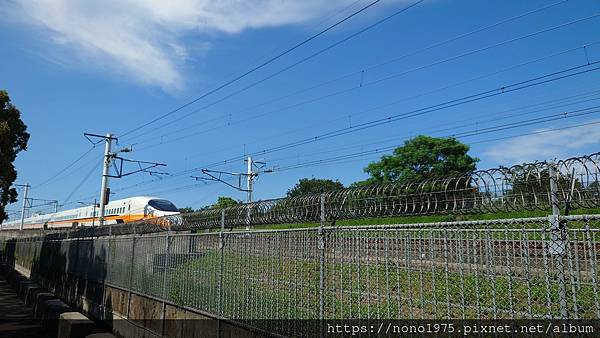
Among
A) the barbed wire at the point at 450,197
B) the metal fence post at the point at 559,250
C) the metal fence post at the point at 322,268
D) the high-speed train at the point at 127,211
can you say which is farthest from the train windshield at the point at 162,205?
the metal fence post at the point at 559,250

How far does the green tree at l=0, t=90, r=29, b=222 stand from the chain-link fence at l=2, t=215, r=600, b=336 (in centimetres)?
1409

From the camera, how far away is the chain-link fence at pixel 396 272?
2.85 m

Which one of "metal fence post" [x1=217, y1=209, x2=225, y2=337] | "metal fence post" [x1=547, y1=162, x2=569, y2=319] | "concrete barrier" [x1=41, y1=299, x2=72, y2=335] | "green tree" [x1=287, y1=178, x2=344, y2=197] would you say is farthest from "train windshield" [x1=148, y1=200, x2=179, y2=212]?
"green tree" [x1=287, y1=178, x2=344, y2=197]

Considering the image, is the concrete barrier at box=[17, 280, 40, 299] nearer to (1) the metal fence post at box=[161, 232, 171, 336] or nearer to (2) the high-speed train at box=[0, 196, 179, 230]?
(2) the high-speed train at box=[0, 196, 179, 230]

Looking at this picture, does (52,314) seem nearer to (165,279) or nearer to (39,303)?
(39,303)

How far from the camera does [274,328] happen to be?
5414 mm

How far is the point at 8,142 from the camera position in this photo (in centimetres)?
→ 1858

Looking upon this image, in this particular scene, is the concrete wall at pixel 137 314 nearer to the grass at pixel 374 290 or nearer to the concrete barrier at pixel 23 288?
the grass at pixel 374 290

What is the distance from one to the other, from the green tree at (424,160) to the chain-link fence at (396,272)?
38052mm

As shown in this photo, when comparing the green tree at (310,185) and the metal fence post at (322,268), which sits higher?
the green tree at (310,185)

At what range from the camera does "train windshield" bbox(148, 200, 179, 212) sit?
1195 inches

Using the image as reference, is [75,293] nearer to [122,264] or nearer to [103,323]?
[103,323]

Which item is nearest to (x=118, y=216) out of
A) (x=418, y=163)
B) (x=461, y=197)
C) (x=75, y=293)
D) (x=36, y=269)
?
(x=36, y=269)

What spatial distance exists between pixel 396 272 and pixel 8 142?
63.7ft
